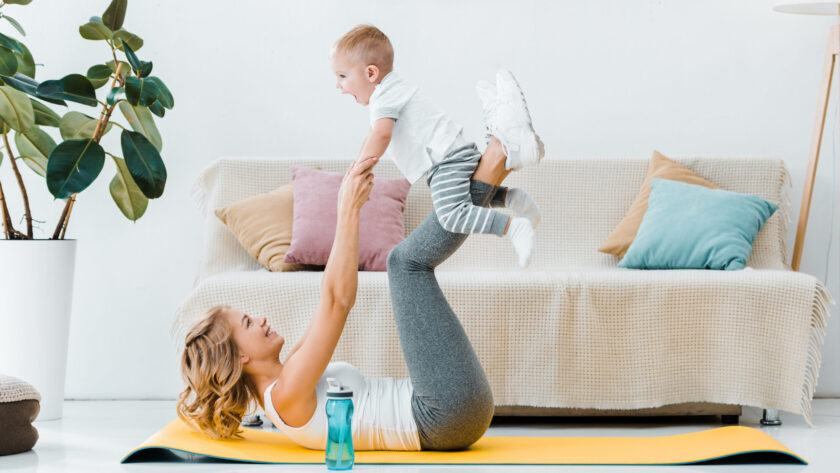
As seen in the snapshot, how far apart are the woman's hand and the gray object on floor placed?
104cm

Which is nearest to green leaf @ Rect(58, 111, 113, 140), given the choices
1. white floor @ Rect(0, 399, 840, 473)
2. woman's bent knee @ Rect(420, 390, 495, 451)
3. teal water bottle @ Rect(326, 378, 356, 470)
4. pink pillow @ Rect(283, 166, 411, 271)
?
pink pillow @ Rect(283, 166, 411, 271)

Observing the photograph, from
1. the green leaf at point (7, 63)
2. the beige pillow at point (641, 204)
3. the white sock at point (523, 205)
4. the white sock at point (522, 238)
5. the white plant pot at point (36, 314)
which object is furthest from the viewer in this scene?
the beige pillow at point (641, 204)

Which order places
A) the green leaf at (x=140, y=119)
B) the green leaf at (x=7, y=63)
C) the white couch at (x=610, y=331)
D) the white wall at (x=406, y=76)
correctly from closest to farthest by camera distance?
the white couch at (x=610, y=331)
the green leaf at (x=7, y=63)
the green leaf at (x=140, y=119)
the white wall at (x=406, y=76)

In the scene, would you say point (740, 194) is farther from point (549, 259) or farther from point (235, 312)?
point (235, 312)

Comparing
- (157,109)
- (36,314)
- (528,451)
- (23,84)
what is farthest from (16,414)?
(528,451)

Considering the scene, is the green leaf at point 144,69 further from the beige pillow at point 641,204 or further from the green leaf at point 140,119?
the beige pillow at point 641,204

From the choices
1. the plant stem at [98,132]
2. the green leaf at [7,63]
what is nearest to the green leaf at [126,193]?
the plant stem at [98,132]

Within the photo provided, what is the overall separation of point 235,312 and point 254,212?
→ 1.18m

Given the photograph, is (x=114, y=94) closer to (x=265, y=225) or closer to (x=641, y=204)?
(x=265, y=225)

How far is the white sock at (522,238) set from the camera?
6.78ft

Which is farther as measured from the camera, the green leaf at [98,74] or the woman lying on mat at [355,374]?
the green leaf at [98,74]

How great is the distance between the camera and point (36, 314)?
3.09 meters

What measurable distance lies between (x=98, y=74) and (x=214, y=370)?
65.0 inches

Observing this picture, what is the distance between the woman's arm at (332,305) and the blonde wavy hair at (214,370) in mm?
101
